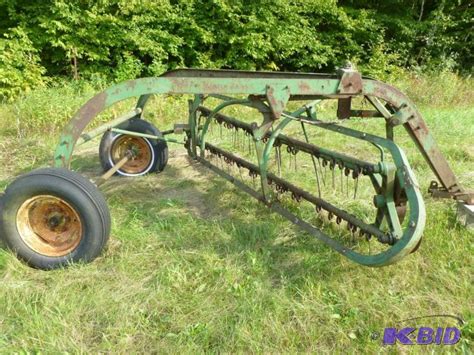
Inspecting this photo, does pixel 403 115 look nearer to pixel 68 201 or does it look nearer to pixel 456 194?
pixel 456 194

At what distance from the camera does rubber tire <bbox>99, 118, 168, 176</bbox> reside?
14.3 ft

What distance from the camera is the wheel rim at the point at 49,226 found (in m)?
2.72

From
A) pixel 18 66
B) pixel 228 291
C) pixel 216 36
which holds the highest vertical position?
pixel 216 36

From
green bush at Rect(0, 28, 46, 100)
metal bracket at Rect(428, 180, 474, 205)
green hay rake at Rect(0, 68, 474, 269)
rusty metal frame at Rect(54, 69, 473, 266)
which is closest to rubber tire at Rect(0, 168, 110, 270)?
green hay rake at Rect(0, 68, 474, 269)

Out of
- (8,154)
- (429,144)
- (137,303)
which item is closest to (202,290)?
(137,303)

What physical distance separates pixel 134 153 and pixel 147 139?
203 mm

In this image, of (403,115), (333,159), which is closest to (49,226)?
(333,159)

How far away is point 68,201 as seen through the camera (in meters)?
2.60

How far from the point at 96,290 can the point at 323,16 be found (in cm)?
985

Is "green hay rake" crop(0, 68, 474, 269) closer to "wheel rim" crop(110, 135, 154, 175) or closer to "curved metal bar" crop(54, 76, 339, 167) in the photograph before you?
"curved metal bar" crop(54, 76, 339, 167)

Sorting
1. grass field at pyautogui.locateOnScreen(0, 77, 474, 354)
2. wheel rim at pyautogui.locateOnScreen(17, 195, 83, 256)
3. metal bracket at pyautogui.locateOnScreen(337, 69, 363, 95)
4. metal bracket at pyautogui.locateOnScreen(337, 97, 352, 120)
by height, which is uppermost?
metal bracket at pyautogui.locateOnScreen(337, 69, 363, 95)

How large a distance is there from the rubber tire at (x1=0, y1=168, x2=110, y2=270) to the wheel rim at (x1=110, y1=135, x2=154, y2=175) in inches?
71.4

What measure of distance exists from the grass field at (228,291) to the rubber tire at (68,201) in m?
0.08

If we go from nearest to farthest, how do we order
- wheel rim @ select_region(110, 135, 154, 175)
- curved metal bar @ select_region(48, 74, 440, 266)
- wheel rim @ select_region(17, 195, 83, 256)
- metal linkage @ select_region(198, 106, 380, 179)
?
curved metal bar @ select_region(48, 74, 440, 266), metal linkage @ select_region(198, 106, 380, 179), wheel rim @ select_region(17, 195, 83, 256), wheel rim @ select_region(110, 135, 154, 175)
